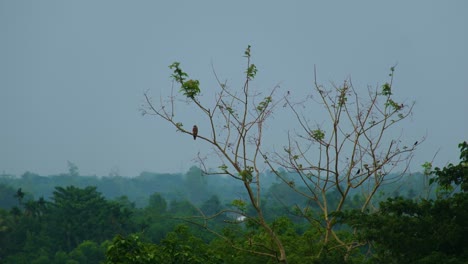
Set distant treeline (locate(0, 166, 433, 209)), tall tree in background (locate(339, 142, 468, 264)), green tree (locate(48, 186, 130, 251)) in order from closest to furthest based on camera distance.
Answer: tall tree in background (locate(339, 142, 468, 264)), green tree (locate(48, 186, 130, 251)), distant treeline (locate(0, 166, 433, 209))

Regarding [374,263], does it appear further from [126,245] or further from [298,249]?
[298,249]

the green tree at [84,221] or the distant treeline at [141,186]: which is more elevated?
the distant treeline at [141,186]

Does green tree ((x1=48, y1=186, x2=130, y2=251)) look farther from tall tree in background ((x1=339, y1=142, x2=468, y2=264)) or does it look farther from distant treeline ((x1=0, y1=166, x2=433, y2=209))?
distant treeline ((x1=0, y1=166, x2=433, y2=209))

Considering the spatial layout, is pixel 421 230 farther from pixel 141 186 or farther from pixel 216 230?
pixel 141 186

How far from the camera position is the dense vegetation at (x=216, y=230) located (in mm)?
9156

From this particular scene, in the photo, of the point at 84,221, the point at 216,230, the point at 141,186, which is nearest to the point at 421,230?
the point at 84,221

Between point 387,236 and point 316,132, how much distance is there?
230 cm

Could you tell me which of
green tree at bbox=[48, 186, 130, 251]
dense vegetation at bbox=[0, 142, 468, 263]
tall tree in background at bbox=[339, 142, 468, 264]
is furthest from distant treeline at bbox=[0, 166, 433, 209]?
tall tree in background at bbox=[339, 142, 468, 264]

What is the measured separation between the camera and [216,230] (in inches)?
1741

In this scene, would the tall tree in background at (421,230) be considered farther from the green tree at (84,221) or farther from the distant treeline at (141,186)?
the distant treeline at (141,186)

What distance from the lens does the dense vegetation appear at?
916cm

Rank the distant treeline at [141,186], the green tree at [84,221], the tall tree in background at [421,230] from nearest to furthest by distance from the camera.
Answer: the tall tree in background at [421,230] < the green tree at [84,221] < the distant treeline at [141,186]

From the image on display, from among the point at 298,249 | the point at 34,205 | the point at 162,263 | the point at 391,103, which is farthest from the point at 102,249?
the point at 391,103

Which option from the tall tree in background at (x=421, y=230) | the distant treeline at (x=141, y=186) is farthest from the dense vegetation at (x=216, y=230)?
the distant treeline at (x=141, y=186)
